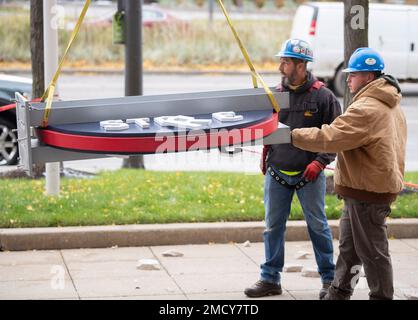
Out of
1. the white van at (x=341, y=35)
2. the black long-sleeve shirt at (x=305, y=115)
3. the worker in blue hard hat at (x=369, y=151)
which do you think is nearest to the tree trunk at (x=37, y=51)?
the black long-sleeve shirt at (x=305, y=115)

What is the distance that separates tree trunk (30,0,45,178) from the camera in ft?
32.6

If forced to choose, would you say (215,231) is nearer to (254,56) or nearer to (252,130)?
(252,130)

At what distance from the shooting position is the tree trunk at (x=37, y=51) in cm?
994

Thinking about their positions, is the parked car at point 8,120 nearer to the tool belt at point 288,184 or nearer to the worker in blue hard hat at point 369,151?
the tool belt at point 288,184

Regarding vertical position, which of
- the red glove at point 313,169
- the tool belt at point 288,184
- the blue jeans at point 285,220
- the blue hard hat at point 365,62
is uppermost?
the blue hard hat at point 365,62

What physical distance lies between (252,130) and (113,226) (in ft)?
10.7

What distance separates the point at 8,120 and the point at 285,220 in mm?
6051

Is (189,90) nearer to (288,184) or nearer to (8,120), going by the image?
(8,120)

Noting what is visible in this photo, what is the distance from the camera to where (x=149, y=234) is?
7.76m

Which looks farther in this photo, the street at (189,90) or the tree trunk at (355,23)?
the street at (189,90)

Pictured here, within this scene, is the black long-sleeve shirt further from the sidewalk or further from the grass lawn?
the grass lawn

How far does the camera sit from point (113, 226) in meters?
7.83

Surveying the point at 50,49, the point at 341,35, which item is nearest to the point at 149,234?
the point at 50,49

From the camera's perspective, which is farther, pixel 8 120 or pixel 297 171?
pixel 8 120
